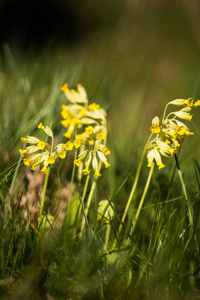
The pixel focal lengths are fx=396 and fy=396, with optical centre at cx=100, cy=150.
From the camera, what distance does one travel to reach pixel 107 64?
1.88 m

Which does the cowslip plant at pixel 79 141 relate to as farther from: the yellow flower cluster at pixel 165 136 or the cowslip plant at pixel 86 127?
the yellow flower cluster at pixel 165 136

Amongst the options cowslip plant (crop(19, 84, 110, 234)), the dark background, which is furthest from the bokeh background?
cowslip plant (crop(19, 84, 110, 234))

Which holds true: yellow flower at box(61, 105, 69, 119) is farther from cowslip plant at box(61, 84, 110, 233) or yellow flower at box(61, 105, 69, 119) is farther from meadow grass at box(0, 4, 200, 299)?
meadow grass at box(0, 4, 200, 299)

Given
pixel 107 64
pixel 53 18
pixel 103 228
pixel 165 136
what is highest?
pixel 53 18

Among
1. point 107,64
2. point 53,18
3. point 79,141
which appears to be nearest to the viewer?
point 79,141

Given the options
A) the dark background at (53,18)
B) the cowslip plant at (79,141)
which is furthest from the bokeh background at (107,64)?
the cowslip plant at (79,141)

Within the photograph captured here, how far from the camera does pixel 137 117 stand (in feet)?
4.86

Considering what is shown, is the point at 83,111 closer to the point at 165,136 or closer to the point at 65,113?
the point at 65,113

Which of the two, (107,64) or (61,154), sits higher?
(107,64)

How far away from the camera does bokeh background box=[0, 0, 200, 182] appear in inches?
59.9

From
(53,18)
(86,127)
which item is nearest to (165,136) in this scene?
(86,127)

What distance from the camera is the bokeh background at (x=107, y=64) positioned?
1521mm

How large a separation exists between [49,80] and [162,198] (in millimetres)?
1219

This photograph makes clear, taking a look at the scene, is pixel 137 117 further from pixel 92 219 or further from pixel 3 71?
pixel 3 71
